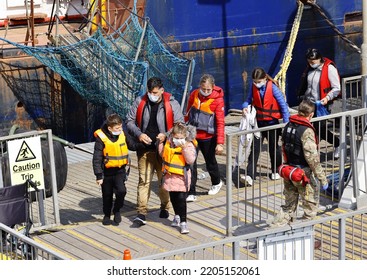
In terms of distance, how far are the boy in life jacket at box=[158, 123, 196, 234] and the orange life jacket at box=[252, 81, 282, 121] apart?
1674mm

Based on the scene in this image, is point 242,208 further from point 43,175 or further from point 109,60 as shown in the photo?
point 109,60

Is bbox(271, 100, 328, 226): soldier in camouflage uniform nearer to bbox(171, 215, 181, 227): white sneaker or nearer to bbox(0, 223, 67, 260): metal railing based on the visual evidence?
bbox(171, 215, 181, 227): white sneaker

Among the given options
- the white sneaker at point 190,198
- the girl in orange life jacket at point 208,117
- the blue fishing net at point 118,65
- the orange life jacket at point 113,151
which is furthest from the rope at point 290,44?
the orange life jacket at point 113,151

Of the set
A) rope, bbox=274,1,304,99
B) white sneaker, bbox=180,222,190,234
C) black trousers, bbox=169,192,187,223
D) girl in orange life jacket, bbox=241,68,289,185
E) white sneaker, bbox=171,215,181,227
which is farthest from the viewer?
rope, bbox=274,1,304,99

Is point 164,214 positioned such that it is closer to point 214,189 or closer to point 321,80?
point 214,189

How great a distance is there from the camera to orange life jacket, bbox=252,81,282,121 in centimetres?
1134

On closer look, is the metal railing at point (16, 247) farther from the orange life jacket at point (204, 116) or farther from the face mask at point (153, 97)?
the orange life jacket at point (204, 116)

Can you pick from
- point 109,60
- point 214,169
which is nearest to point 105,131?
point 214,169

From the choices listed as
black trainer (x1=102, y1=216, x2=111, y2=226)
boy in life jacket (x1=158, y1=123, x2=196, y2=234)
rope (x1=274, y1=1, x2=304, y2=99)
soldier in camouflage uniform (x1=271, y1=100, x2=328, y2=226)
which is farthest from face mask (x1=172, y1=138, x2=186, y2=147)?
rope (x1=274, y1=1, x2=304, y2=99)

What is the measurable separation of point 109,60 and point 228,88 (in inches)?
135

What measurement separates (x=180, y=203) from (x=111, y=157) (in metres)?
0.81

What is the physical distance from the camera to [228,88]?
18594 millimetres
